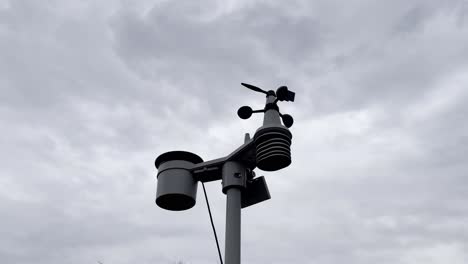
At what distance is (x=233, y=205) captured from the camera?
17.4 feet

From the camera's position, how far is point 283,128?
5125mm

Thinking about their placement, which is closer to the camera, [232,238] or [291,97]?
[232,238]

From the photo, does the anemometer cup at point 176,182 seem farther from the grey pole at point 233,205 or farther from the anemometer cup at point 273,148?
the anemometer cup at point 273,148

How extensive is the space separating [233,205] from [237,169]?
0.45 m

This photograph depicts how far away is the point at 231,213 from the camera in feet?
17.2

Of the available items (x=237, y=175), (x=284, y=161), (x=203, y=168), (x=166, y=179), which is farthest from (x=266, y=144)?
(x=166, y=179)

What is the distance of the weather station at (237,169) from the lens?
16.5 ft

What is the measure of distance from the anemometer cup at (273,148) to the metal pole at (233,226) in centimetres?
50

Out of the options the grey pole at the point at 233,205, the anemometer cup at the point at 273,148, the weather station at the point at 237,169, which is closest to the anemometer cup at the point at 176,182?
the weather station at the point at 237,169

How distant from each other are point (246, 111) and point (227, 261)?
1.78m

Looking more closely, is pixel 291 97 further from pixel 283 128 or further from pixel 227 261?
pixel 227 261

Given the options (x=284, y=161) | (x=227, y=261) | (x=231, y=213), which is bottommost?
(x=227, y=261)

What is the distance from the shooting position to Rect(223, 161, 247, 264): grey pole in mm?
5004

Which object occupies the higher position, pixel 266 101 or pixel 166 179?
pixel 266 101
